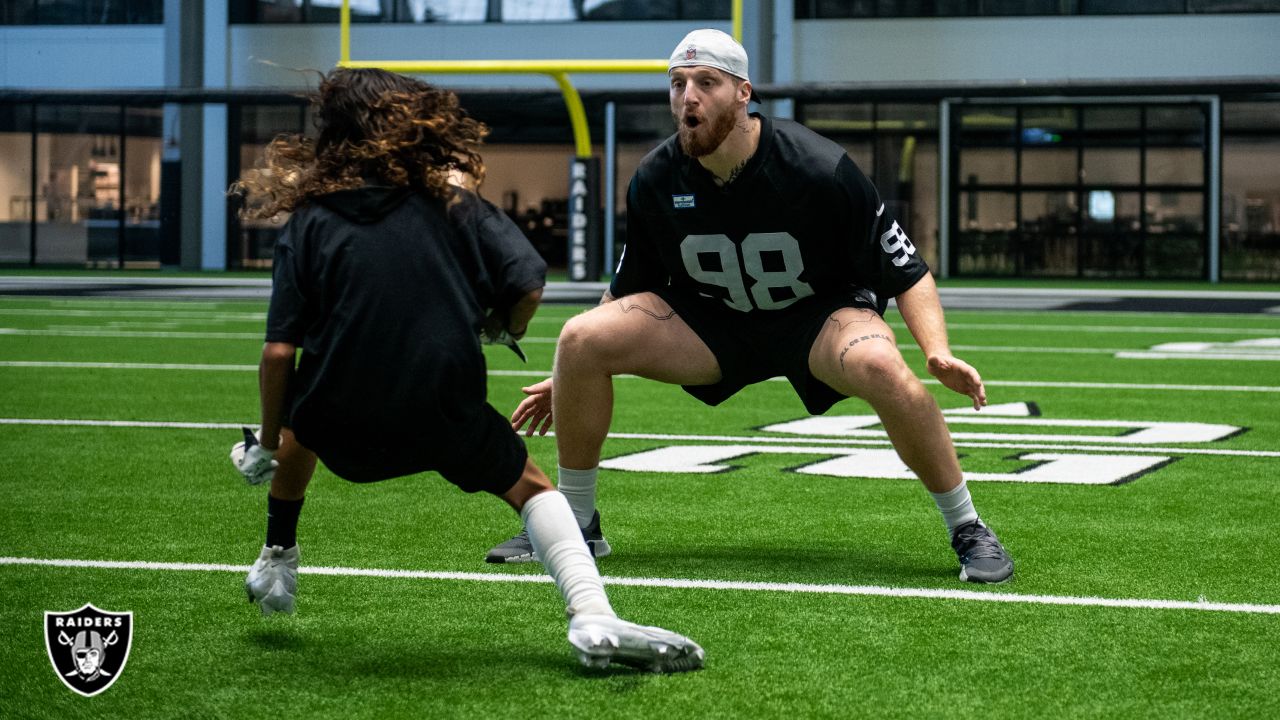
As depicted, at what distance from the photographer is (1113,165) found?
30672 millimetres

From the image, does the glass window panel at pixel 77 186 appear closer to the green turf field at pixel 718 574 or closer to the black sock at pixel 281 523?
the green turf field at pixel 718 574

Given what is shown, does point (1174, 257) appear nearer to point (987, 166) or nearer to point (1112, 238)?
point (1112, 238)

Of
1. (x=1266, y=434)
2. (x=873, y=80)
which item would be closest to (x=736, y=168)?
(x=1266, y=434)

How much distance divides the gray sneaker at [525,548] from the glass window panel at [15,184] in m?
31.6

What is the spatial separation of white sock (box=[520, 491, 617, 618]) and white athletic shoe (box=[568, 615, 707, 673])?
4 centimetres

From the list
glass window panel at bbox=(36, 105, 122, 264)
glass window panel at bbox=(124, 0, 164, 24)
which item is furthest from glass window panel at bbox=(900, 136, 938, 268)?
glass window panel at bbox=(36, 105, 122, 264)

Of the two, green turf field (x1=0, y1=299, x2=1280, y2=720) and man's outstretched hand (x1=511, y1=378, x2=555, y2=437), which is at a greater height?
man's outstretched hand (x1=511, y1=378, x2=555, y2=437)

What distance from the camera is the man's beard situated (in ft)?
16.0

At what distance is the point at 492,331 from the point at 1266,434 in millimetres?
5579

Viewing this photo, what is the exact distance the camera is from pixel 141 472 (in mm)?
7117

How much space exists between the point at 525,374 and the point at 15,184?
2574cm

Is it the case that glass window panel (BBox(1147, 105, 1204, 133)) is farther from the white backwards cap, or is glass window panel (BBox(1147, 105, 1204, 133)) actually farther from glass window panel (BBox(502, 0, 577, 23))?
the white backwards cap

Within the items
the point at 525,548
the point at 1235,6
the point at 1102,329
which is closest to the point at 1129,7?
the point at 1235,6

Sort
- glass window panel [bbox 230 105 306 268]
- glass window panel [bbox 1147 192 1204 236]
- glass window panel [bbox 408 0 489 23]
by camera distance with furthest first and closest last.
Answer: glass window panel [bbox 230 105 306 268] → glass window panel [bbox 408 0 489 23] → glass window panel [bbox 1147 192 1204 236]
